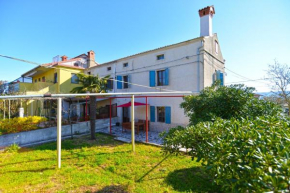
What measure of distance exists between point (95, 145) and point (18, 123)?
6.01m

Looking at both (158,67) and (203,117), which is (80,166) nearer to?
(203,117)

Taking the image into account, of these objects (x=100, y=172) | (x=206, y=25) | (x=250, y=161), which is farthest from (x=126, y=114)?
(x=250, y=161)

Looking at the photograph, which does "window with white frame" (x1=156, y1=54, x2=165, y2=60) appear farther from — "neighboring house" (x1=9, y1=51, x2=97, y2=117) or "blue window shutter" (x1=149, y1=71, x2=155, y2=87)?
"neighboring house" (x1=9, y1=51, x2=97, y2=117)

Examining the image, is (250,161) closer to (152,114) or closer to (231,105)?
(231,105)

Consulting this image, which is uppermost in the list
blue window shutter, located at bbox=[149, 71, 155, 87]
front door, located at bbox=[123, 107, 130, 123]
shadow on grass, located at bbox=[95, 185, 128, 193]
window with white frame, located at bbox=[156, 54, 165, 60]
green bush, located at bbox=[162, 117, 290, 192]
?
window with white frame, located at bbox=[156, 54, 165, 60]

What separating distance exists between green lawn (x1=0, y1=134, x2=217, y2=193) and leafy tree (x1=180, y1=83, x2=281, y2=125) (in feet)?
7.02

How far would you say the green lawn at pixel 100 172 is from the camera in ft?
15.6

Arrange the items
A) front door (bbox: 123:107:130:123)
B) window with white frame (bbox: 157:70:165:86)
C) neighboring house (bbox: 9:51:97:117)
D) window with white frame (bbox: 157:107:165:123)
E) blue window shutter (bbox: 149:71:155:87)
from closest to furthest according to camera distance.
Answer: window with white frame (bbox: 157:107:165:123) → window with white frame (bbox: 157:70:165:86) → blue window shutter (bbox: 149:71:155:87) → front door (bbox: 123:107:130:123) → neighboring house (bbox: 9:51:97:117)

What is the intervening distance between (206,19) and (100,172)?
15020mm

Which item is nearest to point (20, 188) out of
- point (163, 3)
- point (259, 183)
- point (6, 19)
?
point (259, 183)

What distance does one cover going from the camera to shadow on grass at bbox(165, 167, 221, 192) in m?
4.62

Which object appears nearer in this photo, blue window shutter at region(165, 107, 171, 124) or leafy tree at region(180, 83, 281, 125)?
leafy tree at region(180, 83, 281, 125)

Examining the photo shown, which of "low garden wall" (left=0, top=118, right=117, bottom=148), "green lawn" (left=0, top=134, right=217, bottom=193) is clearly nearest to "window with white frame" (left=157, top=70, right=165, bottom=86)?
"green lawn" (left=0, top=134, right=217, bottom=193)

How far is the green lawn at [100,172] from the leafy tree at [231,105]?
2139mm
